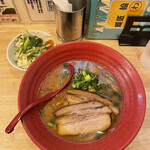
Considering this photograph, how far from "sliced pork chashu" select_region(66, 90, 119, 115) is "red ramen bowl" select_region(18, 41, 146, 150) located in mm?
104

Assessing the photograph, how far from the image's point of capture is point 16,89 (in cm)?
102

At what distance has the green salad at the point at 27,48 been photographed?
1.07 metres

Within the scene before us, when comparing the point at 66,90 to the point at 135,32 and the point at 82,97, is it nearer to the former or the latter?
the point at 82,97

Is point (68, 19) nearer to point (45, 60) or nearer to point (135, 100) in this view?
point (45, 60)

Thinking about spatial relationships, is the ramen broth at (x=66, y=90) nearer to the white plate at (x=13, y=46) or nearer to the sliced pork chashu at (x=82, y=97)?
the sliced pork chashu at (x=82, y=97)

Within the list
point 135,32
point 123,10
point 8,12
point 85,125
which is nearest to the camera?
point 85,125

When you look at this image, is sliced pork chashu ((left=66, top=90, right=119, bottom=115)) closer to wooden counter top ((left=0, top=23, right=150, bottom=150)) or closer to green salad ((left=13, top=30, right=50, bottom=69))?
wooden counter top ((left=0, top=23, right=150, bottom=150))

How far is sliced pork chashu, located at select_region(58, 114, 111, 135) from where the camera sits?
32.6 inches

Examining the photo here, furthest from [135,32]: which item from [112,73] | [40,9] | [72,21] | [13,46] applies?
[13,46]

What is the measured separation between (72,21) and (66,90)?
474mm

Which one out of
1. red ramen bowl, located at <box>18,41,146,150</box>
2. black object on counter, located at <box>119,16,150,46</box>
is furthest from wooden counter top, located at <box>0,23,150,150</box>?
red ramen bowl, located at <box>18,41,146,150</box>

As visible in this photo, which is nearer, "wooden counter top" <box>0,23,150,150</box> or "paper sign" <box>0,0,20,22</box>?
"wooden counter top" <box>0,23,150,150</box>

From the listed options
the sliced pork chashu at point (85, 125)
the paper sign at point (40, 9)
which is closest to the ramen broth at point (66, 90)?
the sliced pork chashu at point (85, 125)

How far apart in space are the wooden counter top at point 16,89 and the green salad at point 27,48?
9 centimetres
